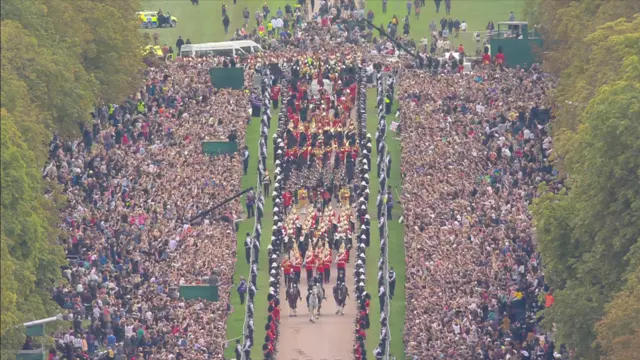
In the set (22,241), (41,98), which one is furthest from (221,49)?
(22,241)

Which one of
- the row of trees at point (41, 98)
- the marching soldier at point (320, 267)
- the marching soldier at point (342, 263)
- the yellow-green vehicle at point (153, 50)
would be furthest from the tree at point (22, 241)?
the yellow-green vehicle at point (153, 50)

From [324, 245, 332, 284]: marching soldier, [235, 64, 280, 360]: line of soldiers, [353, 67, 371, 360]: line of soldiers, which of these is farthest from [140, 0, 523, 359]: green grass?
[324, 245, 332, 284]: marching soldier

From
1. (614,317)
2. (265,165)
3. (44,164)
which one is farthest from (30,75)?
(614,317)

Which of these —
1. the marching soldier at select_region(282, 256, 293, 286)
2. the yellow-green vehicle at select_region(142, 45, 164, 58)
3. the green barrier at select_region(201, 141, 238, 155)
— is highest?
the yellow-green vehicle at select_region(142, 45, 164, 58)

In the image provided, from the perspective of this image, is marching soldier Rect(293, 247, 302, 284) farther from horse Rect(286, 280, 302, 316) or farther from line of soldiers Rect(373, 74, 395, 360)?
line of soldiers Rect(373, 74, 395, 360)

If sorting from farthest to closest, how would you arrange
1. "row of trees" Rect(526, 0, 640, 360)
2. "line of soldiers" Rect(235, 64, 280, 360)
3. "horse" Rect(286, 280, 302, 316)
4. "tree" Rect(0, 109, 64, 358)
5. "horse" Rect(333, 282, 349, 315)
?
"horse" Rect(333, 282, 349, 315) < "horse" Rect(286, 280, 302, 316) < "line of soldiers" Rect(235, 64, 280, 360) < "tree" Rect(0, 109, 64, 358) < "row of trees" Rect(526, 0, 640, 360)

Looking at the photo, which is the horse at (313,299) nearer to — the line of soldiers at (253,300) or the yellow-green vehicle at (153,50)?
the line of soldiers at (253,300)

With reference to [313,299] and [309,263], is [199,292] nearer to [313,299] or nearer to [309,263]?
[313,299]
